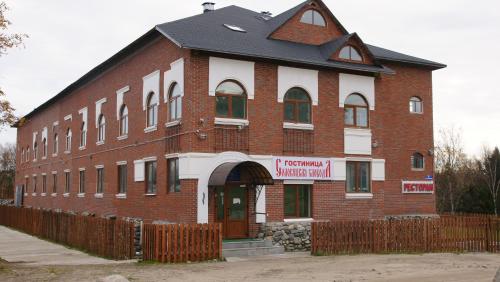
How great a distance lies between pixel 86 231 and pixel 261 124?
760 centimetres

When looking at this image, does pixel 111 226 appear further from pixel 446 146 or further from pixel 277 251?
pixel 446 146

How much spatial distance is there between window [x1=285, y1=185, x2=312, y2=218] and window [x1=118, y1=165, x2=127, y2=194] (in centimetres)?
800

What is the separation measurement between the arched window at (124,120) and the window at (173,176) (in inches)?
212

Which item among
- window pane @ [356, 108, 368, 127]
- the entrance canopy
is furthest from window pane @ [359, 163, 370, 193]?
the entrance canopy

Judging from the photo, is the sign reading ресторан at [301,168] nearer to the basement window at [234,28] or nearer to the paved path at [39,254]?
the basement window at [234,28]

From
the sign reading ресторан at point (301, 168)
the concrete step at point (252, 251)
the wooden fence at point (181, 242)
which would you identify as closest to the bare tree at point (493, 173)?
the sign reading ресторан at point (301, 168)

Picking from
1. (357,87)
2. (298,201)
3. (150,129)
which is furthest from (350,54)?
(150,129)

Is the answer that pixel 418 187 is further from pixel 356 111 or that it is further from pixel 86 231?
pixel 86 231

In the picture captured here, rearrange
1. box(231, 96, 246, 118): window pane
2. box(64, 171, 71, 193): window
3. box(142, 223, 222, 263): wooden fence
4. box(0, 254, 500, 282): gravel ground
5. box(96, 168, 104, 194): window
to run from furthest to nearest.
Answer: box(64, 171, 71, 193): window
box(96, 168, 104, 194): window
box(231, 96, 246, 118): window pane
box(142, 223, 222, 263): wooden fence
box(0, 254, 500, 282): gravel ground

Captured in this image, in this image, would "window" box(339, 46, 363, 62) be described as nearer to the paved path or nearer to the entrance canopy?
the entrance canopy

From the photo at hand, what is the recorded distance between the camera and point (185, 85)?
20.5 meters

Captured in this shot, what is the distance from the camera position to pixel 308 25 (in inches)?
954

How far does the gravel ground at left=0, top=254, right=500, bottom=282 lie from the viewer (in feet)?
47.4

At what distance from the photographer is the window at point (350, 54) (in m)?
23.5
